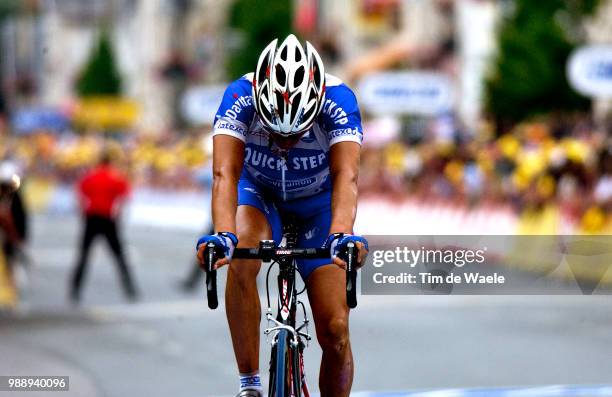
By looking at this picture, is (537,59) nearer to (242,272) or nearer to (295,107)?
(242,272)

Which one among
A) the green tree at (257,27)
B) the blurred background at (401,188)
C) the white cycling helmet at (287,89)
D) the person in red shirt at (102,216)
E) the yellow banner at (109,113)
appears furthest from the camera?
the yellow banner at (109,113)

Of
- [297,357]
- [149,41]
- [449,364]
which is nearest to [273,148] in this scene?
[297,357]

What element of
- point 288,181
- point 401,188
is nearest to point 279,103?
point 288,181

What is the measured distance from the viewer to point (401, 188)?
997 inches

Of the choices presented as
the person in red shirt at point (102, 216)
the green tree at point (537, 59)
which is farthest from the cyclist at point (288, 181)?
the green tree at point (537, 59)

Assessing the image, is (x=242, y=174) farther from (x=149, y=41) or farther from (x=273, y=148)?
(x=149, y=41)

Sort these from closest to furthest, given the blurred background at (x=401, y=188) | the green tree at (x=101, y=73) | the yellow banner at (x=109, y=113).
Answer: the blurred background at (x=401, y=188)
the yellow banner at (x=109, y=113)
the green tree at (x=101, y=73)

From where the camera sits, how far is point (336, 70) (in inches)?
2288

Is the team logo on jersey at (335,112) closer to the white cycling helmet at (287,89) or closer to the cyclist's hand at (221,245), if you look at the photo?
the white cycling helmet at (287,89)

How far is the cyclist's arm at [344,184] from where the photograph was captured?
6051mm

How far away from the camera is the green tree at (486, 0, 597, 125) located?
3316cm

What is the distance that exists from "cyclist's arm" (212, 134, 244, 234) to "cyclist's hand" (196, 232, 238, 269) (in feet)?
0.39

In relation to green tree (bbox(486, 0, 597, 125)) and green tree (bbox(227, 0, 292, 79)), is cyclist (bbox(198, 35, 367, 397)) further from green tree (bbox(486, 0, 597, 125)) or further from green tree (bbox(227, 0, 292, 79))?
green tree (bbox(227, 0, 292, 79))

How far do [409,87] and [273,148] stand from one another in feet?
64.3
